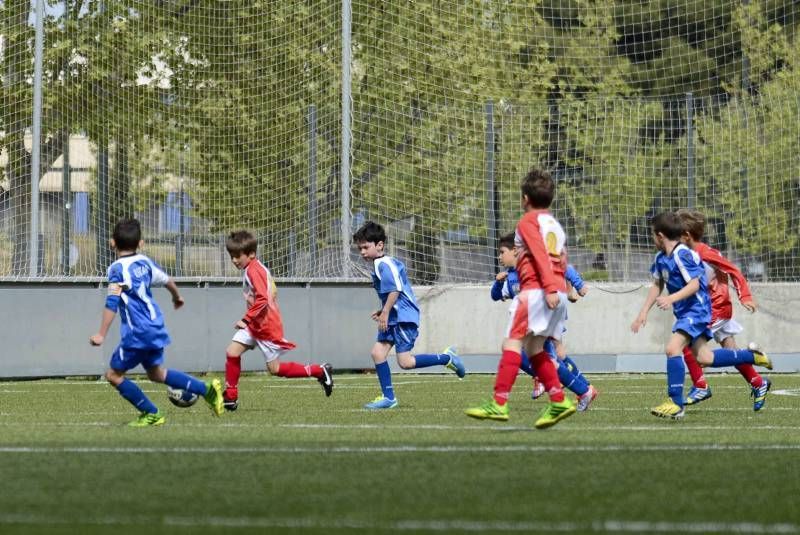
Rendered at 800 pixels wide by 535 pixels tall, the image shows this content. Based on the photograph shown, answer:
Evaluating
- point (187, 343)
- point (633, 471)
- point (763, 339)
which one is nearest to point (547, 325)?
point (633, 471)

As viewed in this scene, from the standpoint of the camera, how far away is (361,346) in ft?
66.0

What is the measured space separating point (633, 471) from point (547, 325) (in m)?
2.57

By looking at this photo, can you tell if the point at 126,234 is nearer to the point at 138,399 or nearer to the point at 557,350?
the point at 138,399

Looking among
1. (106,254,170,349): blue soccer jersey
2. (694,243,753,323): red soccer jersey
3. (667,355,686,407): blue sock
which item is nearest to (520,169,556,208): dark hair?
(667,355,686,407): blue sock

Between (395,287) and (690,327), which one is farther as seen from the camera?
(395,287)

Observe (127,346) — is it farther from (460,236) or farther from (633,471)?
(460,236)

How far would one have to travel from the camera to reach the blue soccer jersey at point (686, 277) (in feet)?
35.0

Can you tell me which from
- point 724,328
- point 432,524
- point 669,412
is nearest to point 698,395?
point 724,328

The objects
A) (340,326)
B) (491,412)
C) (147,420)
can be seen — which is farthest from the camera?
(340,326)

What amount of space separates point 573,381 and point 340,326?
9.09m

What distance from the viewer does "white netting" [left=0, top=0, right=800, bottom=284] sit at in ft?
62.5

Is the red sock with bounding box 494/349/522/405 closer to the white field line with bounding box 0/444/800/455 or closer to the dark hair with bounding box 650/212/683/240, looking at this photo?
the white field line with bounding box 0/444/800/455

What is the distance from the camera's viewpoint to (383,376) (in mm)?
12203

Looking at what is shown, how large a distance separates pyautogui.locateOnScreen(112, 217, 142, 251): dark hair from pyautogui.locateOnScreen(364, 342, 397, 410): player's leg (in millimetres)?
2653
